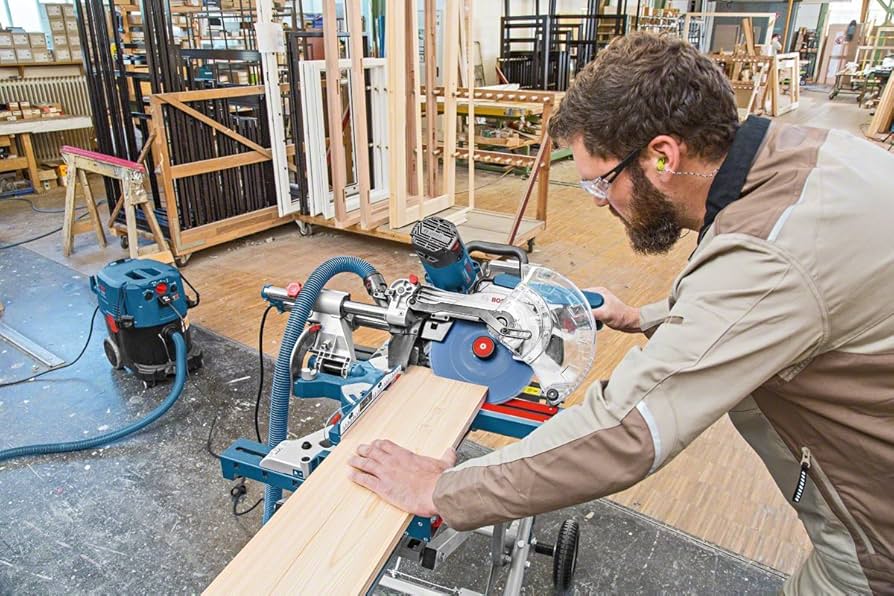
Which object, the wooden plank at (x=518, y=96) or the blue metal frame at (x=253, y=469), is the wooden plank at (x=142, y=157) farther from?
the blue metal frame at (x=253, y=469)

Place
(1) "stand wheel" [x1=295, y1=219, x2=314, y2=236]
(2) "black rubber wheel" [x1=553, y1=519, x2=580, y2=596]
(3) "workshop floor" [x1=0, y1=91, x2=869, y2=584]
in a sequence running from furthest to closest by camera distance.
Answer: (1) "stand wheel" [x1=295, y1=219, x2=314, y2=236] → (3) "workshop floor" [x1=0, y1=91, x2=869, y2=584] → (2) "black rubber wheel" [x1=553, y1=519, x2=580, y2=596]

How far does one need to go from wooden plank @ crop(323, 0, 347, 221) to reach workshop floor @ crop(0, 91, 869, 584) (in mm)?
391

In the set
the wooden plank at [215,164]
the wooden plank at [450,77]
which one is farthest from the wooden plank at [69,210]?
the wooden plank at [450,77]

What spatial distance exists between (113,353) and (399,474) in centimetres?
218

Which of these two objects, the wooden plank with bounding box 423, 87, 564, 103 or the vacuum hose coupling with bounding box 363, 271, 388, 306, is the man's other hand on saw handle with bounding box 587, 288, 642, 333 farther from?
the wooden plank with bounding box 423, 87, 564, 103

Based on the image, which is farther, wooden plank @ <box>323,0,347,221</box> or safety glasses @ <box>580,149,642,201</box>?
wooden plank @ <box>323,0,347,221</box>

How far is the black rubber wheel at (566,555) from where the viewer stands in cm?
163

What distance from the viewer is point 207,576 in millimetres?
1801

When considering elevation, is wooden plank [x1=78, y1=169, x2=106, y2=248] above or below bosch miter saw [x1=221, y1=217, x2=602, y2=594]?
below

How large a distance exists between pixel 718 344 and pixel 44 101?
758 cm

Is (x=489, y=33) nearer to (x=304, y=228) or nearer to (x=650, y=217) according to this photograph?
(x=304, y=228)

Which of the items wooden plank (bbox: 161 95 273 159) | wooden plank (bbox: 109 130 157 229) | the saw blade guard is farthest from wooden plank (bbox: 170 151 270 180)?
the saw blade guard

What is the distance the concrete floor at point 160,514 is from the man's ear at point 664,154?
1.27 m

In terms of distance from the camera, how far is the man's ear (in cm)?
94
